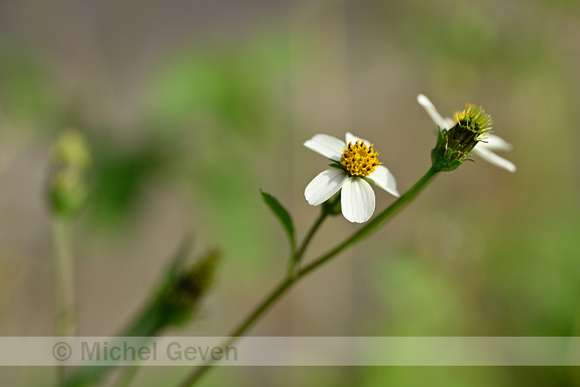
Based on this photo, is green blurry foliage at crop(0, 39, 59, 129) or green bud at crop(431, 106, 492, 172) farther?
green blurry foliage at crop(0, 39, 59, 129)

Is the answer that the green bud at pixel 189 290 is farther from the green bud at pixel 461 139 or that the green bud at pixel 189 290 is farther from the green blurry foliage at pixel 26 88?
the green blurry foliage at pixel 26 88

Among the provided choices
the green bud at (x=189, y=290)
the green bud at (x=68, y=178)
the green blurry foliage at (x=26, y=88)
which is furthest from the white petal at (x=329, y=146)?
the green blurry foliage at (x=26, y=88)

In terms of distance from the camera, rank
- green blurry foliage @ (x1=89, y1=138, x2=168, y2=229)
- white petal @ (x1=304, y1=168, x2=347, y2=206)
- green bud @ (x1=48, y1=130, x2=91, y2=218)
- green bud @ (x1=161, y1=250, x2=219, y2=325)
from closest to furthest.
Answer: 1. white petal @ (x1=304, y1=168, x2=347, y2=206)
2. green bud @ (x1=161, y1=250, x2=219, y2=325)
3. green bud @ (x1=48, y1=130, x2=91, y2=218)
4. green blurry foliage @ (x1=89, y1=138, x2=168, y2=229)

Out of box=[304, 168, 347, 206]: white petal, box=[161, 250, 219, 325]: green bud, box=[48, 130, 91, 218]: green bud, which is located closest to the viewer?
box=[304, 168, 347, 206]: white petal

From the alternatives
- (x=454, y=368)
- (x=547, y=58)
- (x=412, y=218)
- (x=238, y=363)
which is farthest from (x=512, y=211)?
(x=238, y=363)

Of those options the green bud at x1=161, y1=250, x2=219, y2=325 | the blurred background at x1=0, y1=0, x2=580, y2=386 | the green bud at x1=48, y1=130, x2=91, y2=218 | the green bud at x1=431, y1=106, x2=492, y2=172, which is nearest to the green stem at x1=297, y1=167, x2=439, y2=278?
the green bud at x1=431, y1=106, x2=492, y2=172

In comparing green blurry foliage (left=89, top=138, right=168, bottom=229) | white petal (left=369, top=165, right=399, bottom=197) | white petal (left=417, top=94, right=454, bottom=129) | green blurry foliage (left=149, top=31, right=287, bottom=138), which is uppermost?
green blurry foliage (left=149, top=31, right=287, bottom=138)

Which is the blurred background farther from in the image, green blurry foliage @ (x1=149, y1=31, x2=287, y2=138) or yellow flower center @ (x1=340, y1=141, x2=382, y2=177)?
yellow flower center @ (x1=340, y1=141, x2=382, y2=177)
